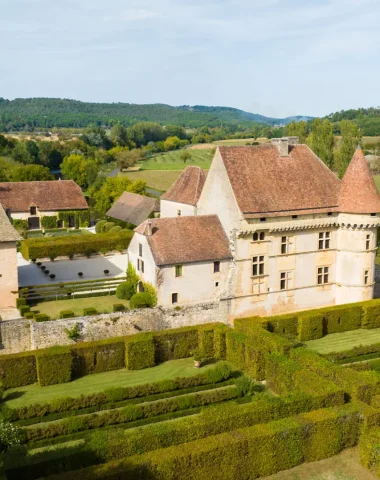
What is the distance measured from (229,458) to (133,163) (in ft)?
374

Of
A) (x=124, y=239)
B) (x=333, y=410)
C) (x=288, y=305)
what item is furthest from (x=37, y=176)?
(x=333, y=410)

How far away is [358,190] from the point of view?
41.2 m

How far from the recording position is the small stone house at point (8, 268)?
40.0 meters

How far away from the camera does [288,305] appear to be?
41594 mm

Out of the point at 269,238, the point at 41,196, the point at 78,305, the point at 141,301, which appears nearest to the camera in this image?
the point at 141,301

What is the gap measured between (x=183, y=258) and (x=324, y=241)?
1113 cm

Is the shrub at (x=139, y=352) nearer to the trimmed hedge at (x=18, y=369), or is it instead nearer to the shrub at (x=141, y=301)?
the shrub at (x=141, y=301)

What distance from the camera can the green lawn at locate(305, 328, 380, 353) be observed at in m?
36.8

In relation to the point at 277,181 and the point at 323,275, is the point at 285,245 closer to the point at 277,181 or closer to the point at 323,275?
the point at 323,275

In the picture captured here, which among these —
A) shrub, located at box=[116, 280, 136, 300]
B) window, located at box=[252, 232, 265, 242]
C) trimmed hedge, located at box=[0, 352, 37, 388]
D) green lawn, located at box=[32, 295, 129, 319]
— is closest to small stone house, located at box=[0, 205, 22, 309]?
green lawn, located at box=[32, 295, 129, 319]

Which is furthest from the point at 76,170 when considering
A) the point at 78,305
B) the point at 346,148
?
the point at 78,305

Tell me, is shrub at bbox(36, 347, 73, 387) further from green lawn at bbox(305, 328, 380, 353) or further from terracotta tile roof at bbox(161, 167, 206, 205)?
terracotta tile roof at bbox(161, 167, 206, 205)

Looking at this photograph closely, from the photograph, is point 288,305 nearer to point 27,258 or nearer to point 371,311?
point 371,311

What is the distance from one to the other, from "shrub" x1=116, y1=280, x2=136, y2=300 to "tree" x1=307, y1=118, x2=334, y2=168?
1466 inches
